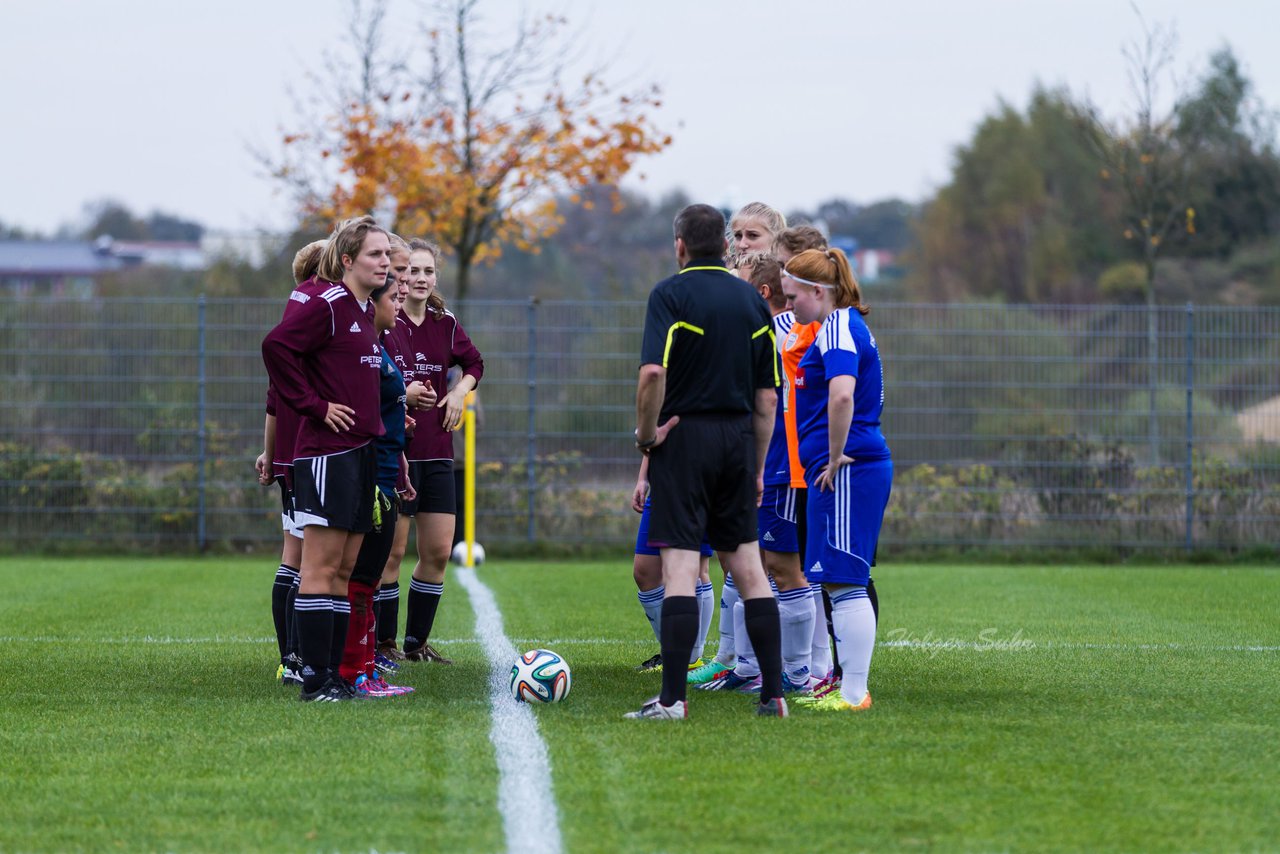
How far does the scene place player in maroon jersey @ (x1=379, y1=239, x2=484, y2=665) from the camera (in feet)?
24.4

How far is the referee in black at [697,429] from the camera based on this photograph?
5.51 meters

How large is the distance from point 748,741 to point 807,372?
5.52ft

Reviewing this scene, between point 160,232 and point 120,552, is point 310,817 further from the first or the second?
point 160,232

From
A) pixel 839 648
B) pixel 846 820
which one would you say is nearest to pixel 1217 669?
pixel 839 648

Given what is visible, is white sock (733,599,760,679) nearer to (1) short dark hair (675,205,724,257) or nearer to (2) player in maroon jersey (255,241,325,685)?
(1) short dark hair (675,205,724,257)

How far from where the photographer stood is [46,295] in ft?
49.7

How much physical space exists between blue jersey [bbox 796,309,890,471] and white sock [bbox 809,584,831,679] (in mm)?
795

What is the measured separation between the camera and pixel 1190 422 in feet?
47.5

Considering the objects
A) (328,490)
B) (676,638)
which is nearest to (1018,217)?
(328,490)

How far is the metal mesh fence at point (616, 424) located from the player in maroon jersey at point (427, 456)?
23.1 ft

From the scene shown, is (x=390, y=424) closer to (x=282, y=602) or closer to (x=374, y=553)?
(x=374, y=553)

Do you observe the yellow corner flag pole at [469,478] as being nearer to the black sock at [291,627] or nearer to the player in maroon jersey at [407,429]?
the player in maroon jersey at [407,429]

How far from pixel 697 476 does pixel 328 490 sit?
1.52 metres

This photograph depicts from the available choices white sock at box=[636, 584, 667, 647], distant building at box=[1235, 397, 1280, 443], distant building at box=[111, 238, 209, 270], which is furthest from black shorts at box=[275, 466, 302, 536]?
distant building at box=[111, 238, 209, 270]
